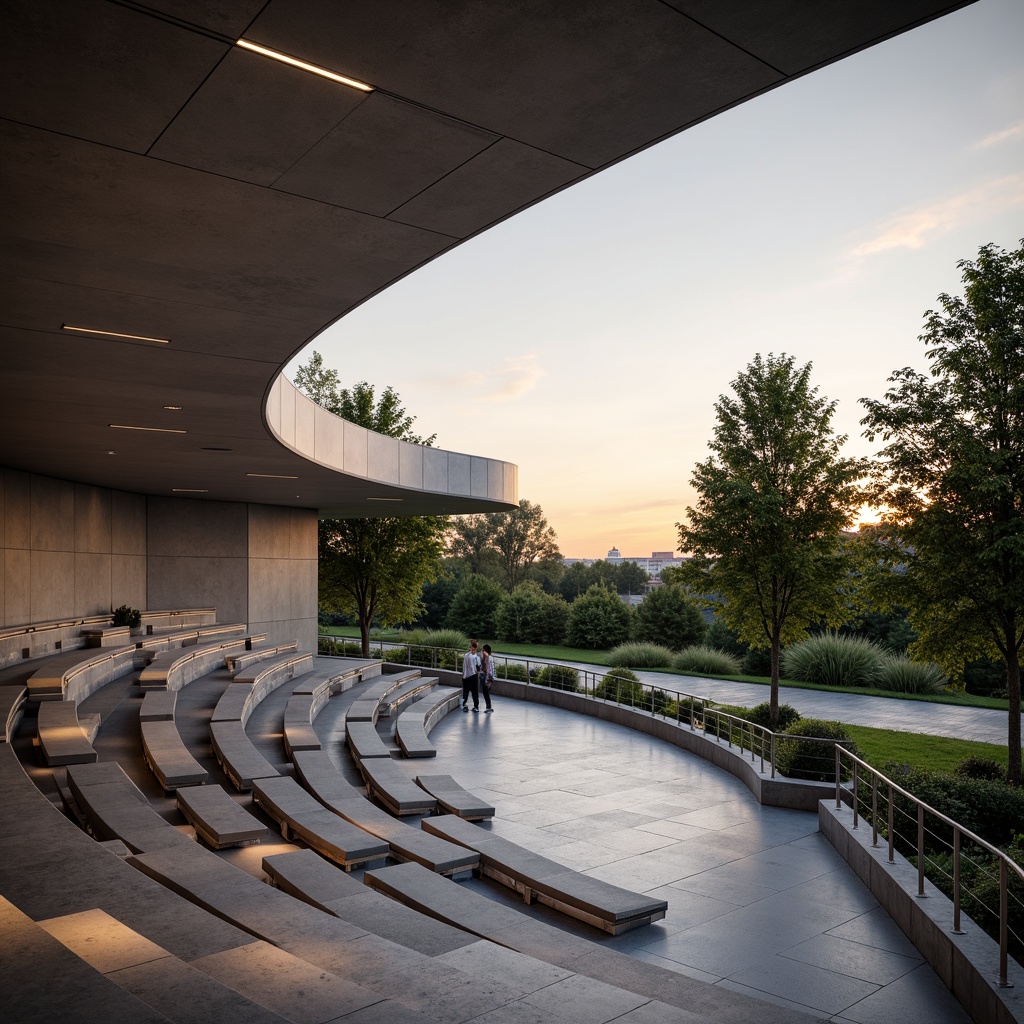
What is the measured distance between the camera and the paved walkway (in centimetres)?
2255

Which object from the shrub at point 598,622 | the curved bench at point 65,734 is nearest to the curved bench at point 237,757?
the curved bench at point 65,734

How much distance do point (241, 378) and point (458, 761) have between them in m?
8.64

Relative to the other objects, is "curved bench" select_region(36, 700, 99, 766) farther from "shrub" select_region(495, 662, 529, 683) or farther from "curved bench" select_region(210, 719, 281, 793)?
"shrub" select_region(495, 662, 529, 683)

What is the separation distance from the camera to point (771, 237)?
63.4ft

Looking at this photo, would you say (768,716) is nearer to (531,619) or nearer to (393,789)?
(393,789)

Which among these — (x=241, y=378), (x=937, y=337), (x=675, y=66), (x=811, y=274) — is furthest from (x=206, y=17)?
(x=811, y=274)

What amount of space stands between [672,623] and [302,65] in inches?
1775

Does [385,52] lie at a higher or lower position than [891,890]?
higher

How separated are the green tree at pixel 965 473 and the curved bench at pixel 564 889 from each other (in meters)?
10.3

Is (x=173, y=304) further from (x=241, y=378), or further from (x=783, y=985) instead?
(x=783, y=985)

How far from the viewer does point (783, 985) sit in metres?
6.84

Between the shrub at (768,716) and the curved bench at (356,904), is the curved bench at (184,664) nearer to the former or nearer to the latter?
the curved bench at (356,904)

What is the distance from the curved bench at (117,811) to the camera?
7.76 m

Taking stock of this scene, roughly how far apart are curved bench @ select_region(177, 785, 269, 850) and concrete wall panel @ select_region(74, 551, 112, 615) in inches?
498
